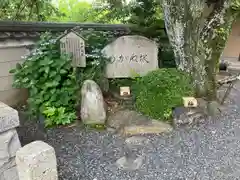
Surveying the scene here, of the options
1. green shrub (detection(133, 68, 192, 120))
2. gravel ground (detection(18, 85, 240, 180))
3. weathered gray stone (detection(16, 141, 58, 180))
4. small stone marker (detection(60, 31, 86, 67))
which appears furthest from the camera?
small stone marker (detection(60, 31, 86, 67))

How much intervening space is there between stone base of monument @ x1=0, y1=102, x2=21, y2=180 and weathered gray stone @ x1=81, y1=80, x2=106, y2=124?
4.14 feet

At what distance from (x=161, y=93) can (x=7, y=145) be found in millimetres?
2141

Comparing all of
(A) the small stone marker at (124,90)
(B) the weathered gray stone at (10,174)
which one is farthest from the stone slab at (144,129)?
(B) the weathered gray stone at (10,174)

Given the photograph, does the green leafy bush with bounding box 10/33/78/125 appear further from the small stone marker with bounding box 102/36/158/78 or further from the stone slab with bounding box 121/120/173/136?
the stone slab with bounding box 121/120/173/136

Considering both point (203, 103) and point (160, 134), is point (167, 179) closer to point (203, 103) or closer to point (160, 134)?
point (160, 134)

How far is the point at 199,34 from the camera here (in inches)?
156

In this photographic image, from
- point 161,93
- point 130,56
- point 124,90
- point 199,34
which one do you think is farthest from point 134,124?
point 199,34

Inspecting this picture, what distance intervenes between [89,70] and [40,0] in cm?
341

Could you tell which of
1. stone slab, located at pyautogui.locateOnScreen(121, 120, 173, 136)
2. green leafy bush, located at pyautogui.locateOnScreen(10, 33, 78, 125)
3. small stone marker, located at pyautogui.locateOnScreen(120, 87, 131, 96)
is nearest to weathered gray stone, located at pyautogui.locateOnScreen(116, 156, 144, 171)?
stone slab, located at pyautogui.locateOnScreen(121, 120, 173, 136)

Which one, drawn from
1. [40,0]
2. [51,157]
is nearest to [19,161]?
[51,157]

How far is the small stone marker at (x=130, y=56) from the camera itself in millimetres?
4180

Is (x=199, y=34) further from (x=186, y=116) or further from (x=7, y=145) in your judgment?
(x=7, y=145)

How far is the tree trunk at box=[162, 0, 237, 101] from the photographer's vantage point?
154 inches

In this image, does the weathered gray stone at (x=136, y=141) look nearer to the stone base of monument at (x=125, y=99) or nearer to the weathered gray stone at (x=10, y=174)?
the stone base of monument at (x=125, y=99)
